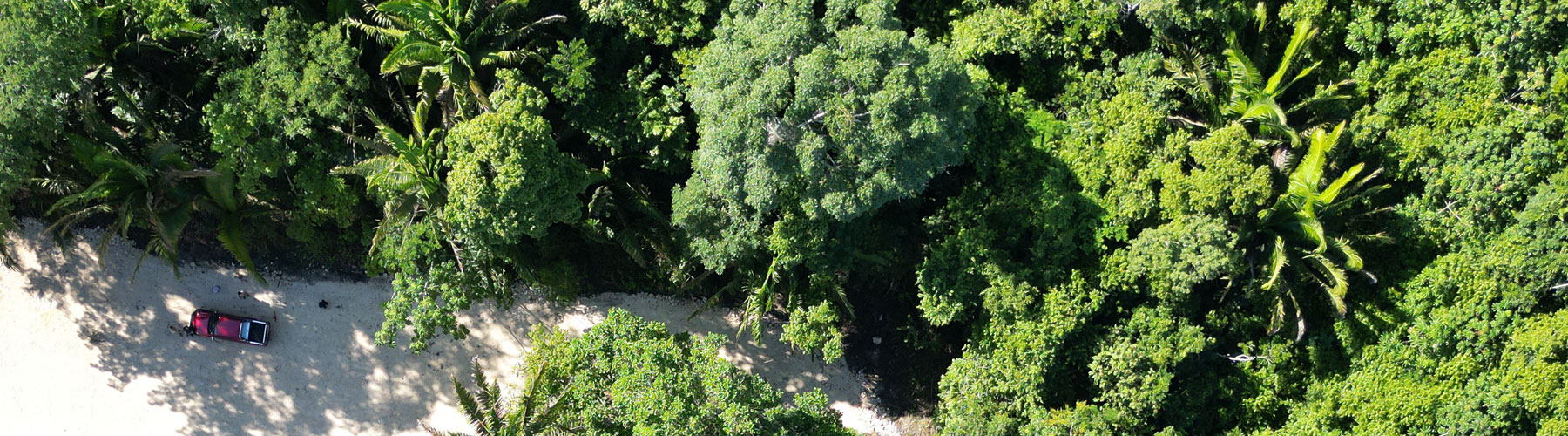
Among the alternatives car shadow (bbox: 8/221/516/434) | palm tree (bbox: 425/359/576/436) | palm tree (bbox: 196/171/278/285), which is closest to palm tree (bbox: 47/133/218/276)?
palm tree (bbox: 196/171/278/285)

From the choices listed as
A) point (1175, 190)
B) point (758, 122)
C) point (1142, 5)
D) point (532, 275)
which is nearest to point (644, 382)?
point (532, 275)

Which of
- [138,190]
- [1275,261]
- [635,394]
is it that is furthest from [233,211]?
[1275,261]

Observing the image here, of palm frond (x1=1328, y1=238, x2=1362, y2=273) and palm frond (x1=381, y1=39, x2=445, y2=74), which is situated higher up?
palm frond (x1=381, y1=39, x2=445, y2=74)

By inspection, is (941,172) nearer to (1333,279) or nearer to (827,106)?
(827,106)

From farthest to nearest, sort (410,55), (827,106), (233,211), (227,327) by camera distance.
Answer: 1. (227,327)
2. (233,211)
3. (410,55)
4. (827,106)

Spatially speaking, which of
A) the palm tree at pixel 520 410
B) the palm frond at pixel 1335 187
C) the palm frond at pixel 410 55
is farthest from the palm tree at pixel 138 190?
the palm frond at pixel 1335 187

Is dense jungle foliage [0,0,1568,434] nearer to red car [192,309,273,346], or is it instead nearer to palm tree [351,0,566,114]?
palm tree [351,0,566,114]

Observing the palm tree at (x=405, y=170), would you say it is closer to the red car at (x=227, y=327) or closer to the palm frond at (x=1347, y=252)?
the red car at (x=227, y=327)
